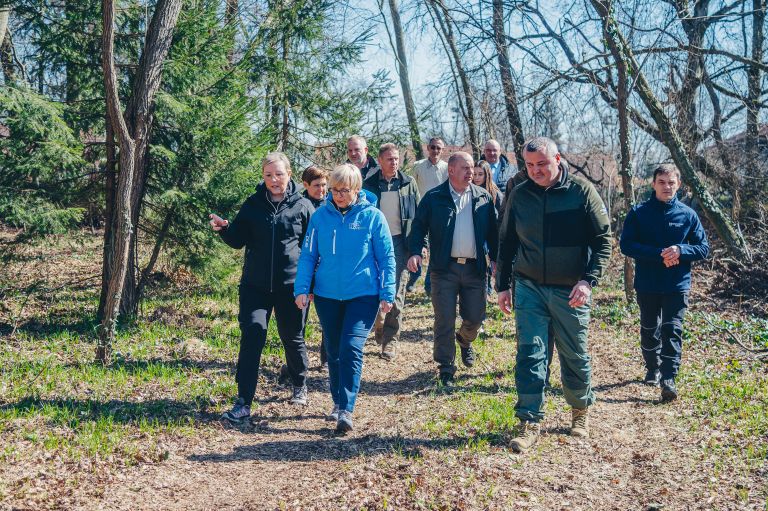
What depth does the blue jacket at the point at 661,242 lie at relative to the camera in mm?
6527

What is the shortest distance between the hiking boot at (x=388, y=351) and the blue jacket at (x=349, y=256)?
262 centimetres

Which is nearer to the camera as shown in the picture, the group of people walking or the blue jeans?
A: the group of people walking

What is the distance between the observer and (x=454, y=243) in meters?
6.80

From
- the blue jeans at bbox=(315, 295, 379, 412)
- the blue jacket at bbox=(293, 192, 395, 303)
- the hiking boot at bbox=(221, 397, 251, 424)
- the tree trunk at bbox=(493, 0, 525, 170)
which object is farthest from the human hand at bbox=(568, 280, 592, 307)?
the tree trunk at bbox=(493, 0, 525, 170)

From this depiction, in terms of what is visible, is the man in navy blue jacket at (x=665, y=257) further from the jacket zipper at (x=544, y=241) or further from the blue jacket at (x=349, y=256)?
the blue jacket at (x=349, y=256)

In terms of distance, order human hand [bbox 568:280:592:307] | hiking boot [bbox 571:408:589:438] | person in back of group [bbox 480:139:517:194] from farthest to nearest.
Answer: person in back of group [bbox 480:139:517:194]
hiking boot [bbox 571:408:589:438]
human hand [bbox 568:280:592:307]

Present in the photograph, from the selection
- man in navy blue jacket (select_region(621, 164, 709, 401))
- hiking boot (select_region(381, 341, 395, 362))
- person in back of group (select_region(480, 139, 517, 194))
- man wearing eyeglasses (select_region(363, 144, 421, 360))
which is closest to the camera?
man in navy blue jacket (select_region(621, 164, 709, 401))

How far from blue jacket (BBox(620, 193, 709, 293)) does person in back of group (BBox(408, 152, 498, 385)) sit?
144cm

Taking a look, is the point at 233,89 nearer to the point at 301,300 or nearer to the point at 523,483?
the point at 301,300

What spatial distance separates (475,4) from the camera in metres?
10.8

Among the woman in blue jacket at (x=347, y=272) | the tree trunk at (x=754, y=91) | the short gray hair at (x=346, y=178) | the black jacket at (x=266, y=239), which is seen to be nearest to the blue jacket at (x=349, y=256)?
the woman in blue jacket at (x=347, y=272)

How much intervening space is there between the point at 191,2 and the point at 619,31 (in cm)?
617

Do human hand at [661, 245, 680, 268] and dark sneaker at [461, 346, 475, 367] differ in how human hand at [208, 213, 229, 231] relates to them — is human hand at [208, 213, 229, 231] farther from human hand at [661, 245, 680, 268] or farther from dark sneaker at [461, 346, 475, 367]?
human hand at [661, 245, 680, 268]

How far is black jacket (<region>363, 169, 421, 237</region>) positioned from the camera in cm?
792
